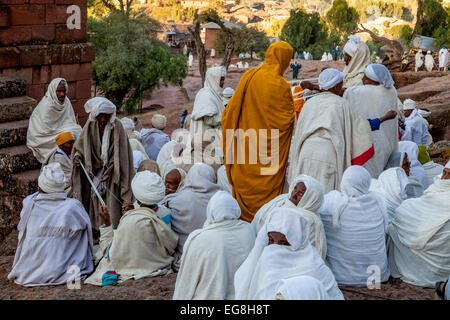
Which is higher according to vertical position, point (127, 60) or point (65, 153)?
point (127, 60)

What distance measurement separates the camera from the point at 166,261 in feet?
16.1

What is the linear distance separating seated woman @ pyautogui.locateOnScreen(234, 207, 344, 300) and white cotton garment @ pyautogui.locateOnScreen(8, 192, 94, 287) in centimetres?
197

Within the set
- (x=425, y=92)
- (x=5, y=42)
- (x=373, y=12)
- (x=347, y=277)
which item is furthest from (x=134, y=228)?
(x=373, y=12)

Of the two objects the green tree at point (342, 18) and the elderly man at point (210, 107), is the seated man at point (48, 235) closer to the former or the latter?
the elderly man at point (210, 107)

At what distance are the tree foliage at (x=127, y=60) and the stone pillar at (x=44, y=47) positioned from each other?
18.1m

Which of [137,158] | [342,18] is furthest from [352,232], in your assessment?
[342,18]

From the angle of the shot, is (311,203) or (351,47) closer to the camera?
(311,203)

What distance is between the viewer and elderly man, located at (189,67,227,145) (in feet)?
22.6

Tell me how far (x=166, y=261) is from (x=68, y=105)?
3.49 meters

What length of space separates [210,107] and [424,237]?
309cm

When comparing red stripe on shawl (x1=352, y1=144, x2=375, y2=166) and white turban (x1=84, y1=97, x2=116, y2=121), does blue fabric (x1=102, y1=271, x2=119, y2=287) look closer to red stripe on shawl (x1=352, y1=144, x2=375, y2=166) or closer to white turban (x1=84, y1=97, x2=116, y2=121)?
white turban (x1=84, y1=97, x2=116, y2=121)

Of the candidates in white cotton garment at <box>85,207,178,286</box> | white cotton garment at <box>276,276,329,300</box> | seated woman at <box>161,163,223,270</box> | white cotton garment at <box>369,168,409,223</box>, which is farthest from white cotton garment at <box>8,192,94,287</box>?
white cotton garment at <box>276,276,329,300</box>

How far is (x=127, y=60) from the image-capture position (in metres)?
27.9

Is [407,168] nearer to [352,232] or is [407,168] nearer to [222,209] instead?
[352,232]
